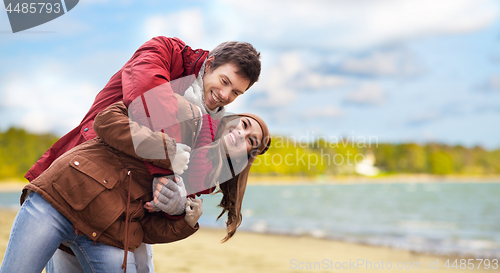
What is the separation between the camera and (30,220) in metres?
1.56

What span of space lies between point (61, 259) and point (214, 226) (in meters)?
13.0

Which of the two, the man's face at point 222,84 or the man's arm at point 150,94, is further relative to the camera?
the man's face at point 222,84

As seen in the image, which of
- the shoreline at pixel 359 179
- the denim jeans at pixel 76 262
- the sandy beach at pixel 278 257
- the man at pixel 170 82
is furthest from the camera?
the shoreline at pixel 359 179

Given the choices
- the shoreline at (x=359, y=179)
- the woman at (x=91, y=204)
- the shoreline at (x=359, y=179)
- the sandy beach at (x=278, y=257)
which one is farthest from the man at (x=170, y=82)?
the shoreline at (x=359, y=179)

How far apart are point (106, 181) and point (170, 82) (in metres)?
0.71

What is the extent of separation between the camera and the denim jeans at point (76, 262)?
2070 mm

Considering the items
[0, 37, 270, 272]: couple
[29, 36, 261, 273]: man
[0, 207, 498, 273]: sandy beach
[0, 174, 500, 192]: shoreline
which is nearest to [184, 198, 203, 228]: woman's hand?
[0, 37, 270, 272]: couple

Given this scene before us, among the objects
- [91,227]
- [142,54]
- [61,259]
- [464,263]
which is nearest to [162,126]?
[142,54]

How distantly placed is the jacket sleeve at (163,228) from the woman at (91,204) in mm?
104

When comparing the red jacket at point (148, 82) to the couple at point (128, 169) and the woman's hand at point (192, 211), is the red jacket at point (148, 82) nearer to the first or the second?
the couple at point (128, 169)

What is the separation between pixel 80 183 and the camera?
160 cm

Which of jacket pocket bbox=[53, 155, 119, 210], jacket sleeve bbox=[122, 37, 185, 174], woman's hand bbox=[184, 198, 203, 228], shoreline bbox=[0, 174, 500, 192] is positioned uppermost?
jacket sleeve bbox=[122, 37, 185, 174]

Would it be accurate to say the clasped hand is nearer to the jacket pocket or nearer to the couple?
the couple

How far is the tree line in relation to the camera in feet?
185
